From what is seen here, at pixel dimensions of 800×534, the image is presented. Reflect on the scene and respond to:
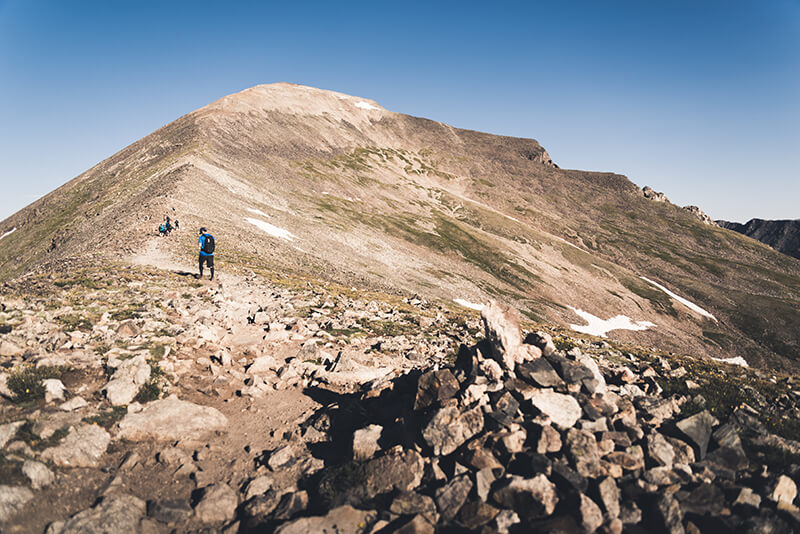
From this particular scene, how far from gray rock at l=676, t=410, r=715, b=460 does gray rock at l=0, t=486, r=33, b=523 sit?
18.1 meters

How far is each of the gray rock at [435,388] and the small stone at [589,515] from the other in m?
4.81

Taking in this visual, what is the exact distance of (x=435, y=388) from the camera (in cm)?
1297

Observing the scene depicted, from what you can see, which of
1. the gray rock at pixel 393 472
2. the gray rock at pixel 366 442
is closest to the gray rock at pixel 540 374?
the gray rock at pixel 393 472

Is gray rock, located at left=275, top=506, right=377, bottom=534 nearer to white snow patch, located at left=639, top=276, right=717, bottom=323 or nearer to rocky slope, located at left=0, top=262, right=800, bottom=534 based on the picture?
rocky slope, located at left=0, top=262, right=800, bottom=534

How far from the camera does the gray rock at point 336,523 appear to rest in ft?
29.6

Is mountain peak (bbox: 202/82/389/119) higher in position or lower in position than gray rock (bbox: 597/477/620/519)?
higher

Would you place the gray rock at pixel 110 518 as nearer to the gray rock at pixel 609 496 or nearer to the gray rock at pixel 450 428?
the gray rock at pixel 450 428

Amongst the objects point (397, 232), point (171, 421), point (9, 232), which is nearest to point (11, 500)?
point (171, 421)

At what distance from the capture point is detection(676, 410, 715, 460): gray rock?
37.6 feet

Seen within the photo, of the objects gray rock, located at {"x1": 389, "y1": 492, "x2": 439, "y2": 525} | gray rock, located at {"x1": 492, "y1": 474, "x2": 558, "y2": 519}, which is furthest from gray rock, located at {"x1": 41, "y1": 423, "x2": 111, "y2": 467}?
gray rock, located at {"x1": 492, "y1": 474, "x2": 558, "y2": 519}

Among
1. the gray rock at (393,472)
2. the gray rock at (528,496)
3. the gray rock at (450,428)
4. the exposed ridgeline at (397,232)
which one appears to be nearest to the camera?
the gray rock at (528,496)

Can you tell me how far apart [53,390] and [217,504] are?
23.6 ft

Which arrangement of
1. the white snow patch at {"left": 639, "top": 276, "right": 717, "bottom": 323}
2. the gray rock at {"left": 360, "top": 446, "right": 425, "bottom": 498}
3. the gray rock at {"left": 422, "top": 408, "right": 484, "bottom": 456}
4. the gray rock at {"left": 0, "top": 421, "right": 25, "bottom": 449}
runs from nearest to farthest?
the gray rock at {"left": 0, "top": 421, "right": 25, "bottom": 449}
the gray rock at {"left": 360, "top": 446, "right": 425, "bottom": 498}
the gray rock at {"left": 422, "top": 408, "right": 484, "bottom": 456}
the white snow patch at {"left": 639, "top": 276, "right": 717, "bottom": 323}

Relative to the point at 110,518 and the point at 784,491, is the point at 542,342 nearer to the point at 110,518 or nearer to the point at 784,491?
the point at 784,491
